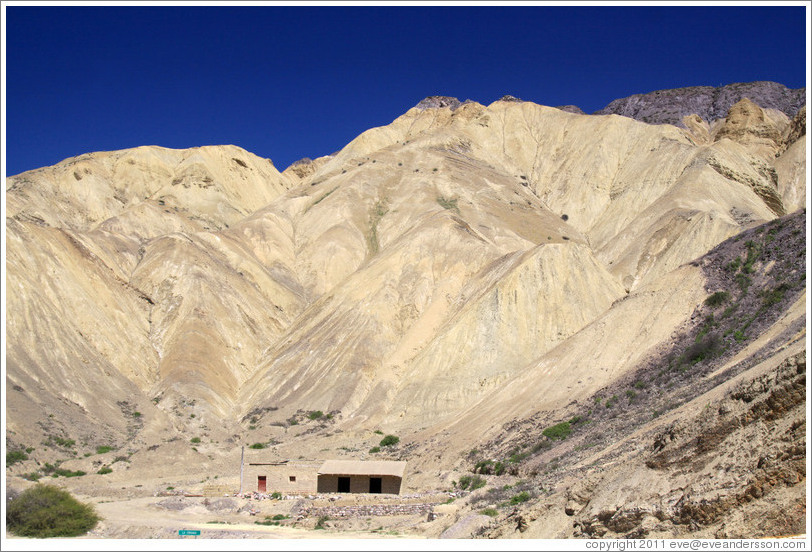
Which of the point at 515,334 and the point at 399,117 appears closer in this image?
the point at 515,334

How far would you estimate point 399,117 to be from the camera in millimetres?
128500

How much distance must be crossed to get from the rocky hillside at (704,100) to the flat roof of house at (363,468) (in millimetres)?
116242

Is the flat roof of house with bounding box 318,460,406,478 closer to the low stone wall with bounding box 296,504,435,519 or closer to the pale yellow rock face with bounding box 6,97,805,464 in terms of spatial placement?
the low stone wall with bounding box 296,504,435,519

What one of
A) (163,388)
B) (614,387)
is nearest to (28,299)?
(163,388)

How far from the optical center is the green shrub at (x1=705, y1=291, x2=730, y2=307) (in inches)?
1615

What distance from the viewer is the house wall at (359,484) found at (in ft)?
108

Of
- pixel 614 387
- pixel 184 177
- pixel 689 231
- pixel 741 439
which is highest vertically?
pixel 184 177

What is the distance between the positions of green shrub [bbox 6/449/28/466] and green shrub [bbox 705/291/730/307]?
1358 inches

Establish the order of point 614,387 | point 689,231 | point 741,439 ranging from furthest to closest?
point 689,231
point 614,387
point 741,439

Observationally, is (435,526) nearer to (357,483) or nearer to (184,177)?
(357,483)

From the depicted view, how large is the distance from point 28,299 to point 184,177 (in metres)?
50.1

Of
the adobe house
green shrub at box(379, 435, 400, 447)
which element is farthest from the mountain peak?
the adobe house

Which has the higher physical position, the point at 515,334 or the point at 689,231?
the point at 689,231

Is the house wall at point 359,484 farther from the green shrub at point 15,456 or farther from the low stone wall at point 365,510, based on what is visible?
the green shrub at point 15,456
